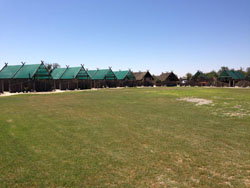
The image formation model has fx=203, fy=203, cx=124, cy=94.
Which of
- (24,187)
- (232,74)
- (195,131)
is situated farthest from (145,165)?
(232,74)

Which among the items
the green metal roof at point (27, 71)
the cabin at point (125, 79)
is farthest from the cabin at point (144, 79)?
the green metal roof at point (27, 71)

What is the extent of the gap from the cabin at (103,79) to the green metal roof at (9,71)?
21.4m

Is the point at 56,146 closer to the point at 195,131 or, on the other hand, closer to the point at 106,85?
the point at 195,131

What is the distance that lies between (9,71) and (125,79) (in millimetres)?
33510

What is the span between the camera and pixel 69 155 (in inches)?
234

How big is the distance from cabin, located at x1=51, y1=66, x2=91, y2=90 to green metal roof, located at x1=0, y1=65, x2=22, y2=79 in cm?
894

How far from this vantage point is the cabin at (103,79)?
57.5 metres

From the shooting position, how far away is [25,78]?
122 ft

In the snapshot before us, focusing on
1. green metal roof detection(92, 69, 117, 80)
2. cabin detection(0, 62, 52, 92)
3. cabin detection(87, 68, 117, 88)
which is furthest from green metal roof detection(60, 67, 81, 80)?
green metal roof detection(92, 69, 117, 80)

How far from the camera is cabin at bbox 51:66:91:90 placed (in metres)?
46.7

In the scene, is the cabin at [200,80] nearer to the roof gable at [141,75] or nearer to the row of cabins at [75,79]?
the row of cabins at [75,79]

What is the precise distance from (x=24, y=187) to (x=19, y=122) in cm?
664

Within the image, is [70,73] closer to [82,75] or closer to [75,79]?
[75,79]

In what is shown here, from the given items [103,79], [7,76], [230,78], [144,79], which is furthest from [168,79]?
[7,76]
